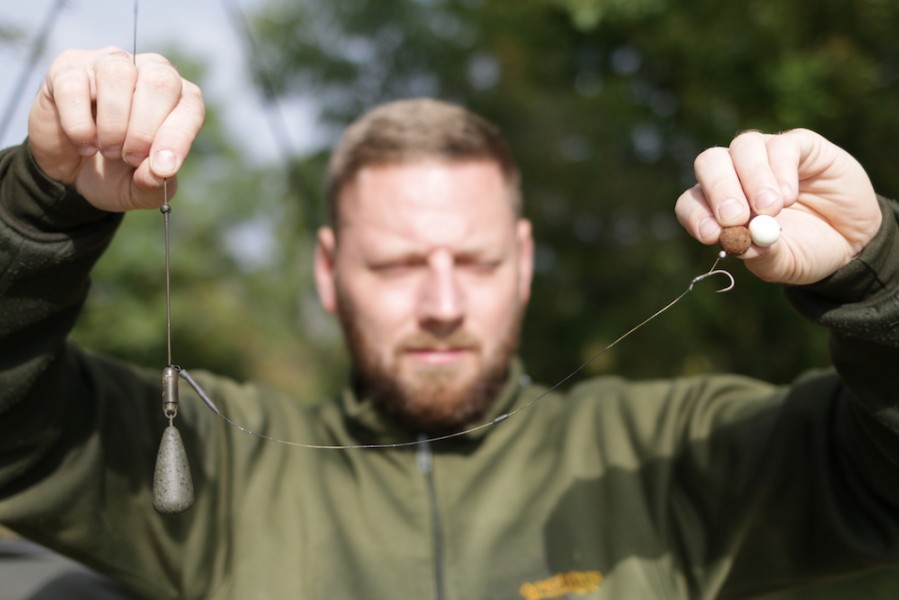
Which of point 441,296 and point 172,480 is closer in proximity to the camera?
point 172,480

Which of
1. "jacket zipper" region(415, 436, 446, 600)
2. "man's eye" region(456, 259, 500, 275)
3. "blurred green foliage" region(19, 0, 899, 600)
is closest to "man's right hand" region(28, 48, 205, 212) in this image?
"jacket zipper" region(415, 436, 446, 600)

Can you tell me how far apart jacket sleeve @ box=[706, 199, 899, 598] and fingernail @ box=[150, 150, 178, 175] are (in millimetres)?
994

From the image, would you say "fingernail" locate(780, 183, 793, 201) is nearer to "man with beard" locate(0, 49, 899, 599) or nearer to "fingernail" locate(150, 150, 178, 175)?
"man with beard" locate(0, 49, 899, 599)

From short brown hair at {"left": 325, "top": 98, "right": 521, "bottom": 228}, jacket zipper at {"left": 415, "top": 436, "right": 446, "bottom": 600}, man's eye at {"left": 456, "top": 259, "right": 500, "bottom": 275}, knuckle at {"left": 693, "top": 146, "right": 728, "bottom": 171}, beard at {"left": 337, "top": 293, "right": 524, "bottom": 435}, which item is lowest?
jacket zipper at {"left": 415, "top": 436, "right": 446, "bottom": 600}

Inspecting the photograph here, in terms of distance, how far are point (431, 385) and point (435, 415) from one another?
0.24ft

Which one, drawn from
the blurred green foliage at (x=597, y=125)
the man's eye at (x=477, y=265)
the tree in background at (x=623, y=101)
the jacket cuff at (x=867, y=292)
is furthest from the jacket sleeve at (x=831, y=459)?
the tree in background at (x=623, y=101)

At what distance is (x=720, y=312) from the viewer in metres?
4.45

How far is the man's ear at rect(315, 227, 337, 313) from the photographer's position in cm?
240

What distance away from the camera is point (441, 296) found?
2072 millimetres


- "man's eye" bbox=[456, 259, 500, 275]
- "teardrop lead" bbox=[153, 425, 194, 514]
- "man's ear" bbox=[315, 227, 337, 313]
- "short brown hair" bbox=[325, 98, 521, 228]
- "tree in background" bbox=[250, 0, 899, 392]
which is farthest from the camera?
"tree in background" bbox=[250, 0, 899, 392]

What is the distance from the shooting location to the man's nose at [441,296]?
207 cm

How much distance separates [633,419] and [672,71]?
282 centimetres

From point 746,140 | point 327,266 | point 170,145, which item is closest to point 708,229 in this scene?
point 746,140

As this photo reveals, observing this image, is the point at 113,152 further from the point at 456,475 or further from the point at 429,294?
the point at 456,475
